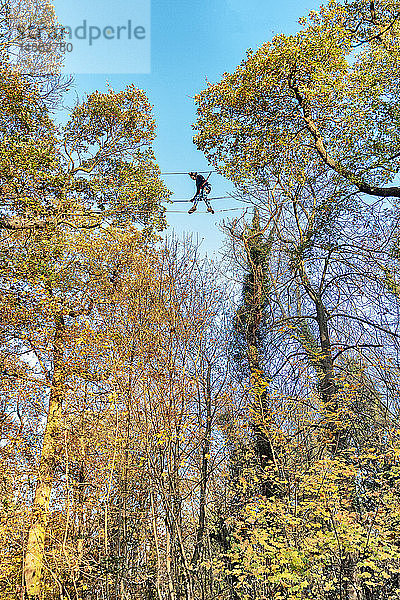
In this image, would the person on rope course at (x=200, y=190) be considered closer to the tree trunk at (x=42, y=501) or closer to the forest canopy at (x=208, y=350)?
the forest canopy at (x=208, y=350)

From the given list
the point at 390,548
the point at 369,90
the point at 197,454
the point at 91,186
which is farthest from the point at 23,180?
the point at 390,548

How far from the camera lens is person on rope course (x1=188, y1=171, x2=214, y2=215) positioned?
809 centimetres

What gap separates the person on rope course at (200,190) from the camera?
8.09 meters

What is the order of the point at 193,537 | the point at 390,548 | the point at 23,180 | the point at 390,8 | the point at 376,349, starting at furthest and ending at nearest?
1. the point at 376,349
2. the point at 23,180
3. the point at 390,8
4. the point at 193,537
5. the point at 390,548

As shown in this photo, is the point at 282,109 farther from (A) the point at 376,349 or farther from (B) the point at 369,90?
(A) the point at 376,349

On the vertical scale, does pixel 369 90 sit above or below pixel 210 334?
above

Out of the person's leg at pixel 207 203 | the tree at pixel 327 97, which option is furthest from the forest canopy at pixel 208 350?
the person's leg at pixel 207 203

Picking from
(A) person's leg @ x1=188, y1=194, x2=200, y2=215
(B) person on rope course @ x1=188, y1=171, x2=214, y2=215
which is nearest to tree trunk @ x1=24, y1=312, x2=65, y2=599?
(A) person's leg @ x1=188, y1=194, x2=200, y2=215

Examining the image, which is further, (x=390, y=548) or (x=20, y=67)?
(x=20, y=67)

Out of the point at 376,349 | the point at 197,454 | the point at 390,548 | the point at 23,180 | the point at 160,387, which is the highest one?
the point at 23,180

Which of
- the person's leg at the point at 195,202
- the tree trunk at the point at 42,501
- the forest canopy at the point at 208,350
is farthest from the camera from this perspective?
the person's leg at the point at 195,202

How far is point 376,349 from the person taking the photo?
9125 millimetres

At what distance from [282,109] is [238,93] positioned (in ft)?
2.92

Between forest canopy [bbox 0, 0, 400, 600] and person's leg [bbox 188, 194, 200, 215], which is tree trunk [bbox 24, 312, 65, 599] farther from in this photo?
person's leg [bbox 188, 194, 200, 215]
